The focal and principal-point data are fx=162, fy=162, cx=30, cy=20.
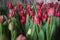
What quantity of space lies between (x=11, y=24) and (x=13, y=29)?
17 mm

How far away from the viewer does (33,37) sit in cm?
51

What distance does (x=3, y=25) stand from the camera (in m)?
0.52

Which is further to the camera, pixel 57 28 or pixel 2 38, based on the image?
pixel 57 28

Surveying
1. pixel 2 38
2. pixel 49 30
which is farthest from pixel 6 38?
pixel 49 30

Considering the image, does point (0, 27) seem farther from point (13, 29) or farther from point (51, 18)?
point (51, 18)

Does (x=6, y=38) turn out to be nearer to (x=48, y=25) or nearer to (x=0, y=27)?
(x=0, y=27)

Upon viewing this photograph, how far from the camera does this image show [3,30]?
510 mm

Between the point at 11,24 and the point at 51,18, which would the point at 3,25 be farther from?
the point at 51,18

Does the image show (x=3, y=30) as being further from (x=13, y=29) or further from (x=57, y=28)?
(x=57, y=28)

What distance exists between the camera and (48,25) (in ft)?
1.79

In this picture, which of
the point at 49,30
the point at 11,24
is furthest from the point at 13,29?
the point at 49,30

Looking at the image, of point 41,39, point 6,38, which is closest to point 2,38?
point 6,38

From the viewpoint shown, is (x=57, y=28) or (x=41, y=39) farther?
(x=57, y=28)

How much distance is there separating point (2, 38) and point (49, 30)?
0.51 feet
